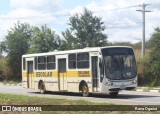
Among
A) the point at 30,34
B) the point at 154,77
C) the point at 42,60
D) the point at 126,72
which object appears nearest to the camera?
the point at 126,72

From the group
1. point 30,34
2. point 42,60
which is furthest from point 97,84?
point 30,34

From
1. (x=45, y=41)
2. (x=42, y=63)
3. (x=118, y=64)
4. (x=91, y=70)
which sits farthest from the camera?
(x=45, y=41)

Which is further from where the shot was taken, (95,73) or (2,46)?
(2,46)

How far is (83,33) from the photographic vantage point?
64625 mm

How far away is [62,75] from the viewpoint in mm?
29312

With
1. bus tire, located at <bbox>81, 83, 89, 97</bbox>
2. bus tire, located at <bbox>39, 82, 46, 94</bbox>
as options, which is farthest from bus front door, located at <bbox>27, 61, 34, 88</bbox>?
bus tire, located at <bbox>81, 83, 89, 97</bbox>

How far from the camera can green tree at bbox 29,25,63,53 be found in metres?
57.6

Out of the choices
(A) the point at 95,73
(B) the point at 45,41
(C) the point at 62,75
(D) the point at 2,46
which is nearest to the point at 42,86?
(C) the point at 62,75

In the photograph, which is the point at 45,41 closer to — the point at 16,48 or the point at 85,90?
the point at 16,48

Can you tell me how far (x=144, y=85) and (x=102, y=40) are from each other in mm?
23694

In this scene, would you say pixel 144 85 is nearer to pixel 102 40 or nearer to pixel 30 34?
pixel 102 40

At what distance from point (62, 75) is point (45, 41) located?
96.4ft

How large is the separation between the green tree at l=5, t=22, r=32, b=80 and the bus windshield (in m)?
37.2

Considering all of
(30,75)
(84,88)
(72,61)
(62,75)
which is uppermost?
(72,61)
